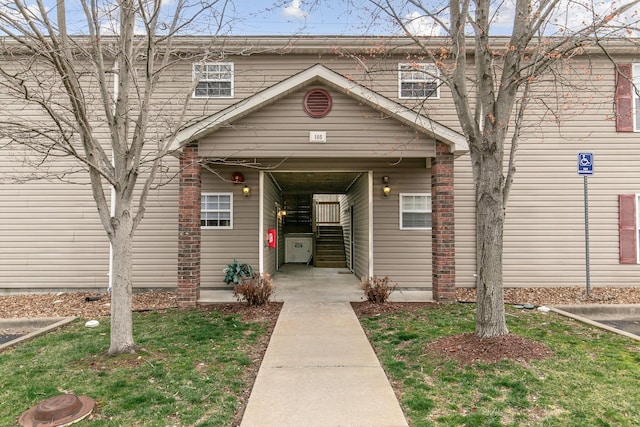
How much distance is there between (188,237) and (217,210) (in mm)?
2222

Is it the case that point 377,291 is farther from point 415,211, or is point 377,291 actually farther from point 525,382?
point 525,382

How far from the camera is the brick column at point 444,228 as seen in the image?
6.93 metres

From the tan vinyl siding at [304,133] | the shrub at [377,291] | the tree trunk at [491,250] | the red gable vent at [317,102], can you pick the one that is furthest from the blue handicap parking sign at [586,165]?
the red gable vent at [317,102]

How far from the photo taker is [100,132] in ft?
28.2

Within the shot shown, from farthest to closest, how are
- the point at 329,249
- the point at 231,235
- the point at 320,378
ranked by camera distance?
the point at 329,249 → the point at 231,235 → the point at 320,378

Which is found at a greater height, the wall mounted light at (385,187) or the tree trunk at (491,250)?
the wall mounted light at (385,187)

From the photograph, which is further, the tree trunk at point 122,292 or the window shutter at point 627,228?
the window shutter at point 627,228

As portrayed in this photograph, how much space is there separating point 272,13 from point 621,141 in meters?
8.47

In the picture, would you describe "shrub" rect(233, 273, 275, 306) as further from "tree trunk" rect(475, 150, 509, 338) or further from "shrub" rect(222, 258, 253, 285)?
"tree trunk" rect(475, 150, 509, 338)

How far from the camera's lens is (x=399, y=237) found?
8.80 m

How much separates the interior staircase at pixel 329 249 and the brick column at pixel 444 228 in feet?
21.4

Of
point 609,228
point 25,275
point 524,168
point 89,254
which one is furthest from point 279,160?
point 609,228

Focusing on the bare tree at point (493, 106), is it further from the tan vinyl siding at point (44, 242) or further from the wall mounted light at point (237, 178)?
the tan vinyl siding at point (44, 242)

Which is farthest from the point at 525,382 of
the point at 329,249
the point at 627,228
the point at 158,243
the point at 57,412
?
the point at 329,249
